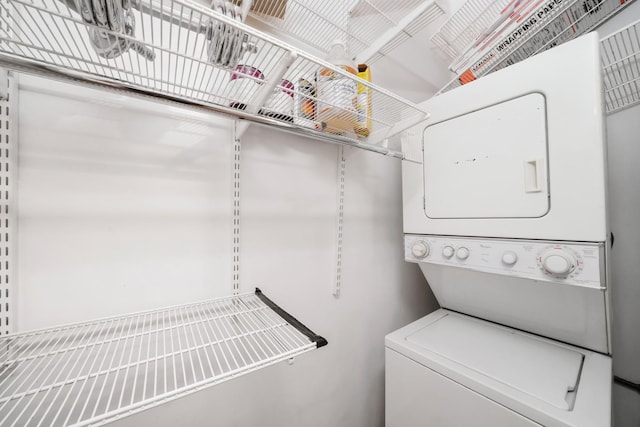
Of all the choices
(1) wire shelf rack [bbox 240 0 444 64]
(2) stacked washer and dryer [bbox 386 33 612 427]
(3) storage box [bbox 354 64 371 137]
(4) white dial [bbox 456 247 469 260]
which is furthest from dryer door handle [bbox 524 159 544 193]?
(1) wire shelf rack [bbox 240 0 444 64]

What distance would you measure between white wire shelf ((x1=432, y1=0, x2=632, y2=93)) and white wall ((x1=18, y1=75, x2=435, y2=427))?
77 centimetres

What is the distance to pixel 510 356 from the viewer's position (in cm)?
97

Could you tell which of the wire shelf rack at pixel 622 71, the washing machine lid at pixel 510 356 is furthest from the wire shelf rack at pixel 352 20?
the washing machine lid at pixel 510 356

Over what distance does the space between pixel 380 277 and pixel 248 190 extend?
1.02 meters

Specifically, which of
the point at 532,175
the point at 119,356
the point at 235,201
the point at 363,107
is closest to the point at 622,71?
the point at 532,175

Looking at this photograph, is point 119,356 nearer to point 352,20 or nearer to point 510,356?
point 510,356

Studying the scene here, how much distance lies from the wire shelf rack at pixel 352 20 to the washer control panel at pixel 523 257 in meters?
1.01

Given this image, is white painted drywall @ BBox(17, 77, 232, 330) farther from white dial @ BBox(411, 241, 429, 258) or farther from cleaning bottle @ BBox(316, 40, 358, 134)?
white dial @ BBox(411, 241, 429, 258)

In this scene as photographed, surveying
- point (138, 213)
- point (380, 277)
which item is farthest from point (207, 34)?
point (380, 277)

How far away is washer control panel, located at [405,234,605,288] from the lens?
2.64 feet

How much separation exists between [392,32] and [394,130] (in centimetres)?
45

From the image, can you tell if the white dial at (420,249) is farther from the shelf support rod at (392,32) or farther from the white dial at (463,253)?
the shelf support rod at (392,32)

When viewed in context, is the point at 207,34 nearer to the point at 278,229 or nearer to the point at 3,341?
the point at 278,229

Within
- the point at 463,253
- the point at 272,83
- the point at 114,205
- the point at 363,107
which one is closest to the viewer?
the point at 272,83
